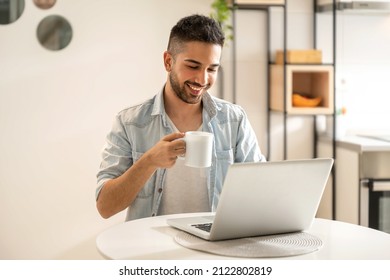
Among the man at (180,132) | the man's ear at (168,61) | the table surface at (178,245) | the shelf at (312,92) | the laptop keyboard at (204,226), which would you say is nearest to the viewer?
the table surface at (178,245)

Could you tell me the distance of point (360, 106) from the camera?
3164 millimetres

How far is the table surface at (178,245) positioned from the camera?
1.30 metres

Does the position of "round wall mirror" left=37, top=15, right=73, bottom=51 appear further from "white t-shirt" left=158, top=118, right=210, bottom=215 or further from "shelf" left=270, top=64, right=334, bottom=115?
"white t-shirt" left=158, top=118, right=210, bottom=215

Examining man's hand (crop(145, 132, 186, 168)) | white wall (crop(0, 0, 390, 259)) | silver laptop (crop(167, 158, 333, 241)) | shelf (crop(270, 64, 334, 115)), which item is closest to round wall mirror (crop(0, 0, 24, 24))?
white wall (crop(0, 0, 390, 259))

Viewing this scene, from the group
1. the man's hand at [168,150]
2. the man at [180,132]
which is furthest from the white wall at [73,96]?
the man's hand at [168,150]

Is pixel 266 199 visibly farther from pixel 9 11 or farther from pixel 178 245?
pixel 9 11

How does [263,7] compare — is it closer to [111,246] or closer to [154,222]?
[154,222]

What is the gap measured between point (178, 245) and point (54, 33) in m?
1.76

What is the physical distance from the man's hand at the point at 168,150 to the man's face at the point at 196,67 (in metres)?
0.29

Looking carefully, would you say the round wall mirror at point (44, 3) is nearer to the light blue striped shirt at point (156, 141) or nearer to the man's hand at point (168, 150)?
the light blue striped shirt at point (156, 141)

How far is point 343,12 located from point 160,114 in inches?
57.6

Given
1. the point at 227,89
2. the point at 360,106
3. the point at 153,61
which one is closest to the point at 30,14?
the point at 153,61

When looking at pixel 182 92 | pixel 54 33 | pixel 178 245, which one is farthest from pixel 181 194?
pixel 54 33

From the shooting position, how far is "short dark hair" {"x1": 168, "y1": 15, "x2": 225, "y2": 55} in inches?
70.7
